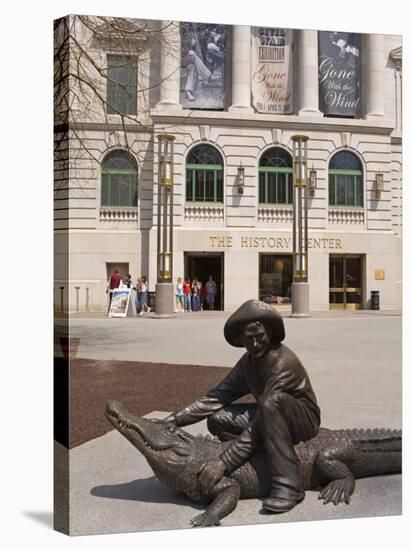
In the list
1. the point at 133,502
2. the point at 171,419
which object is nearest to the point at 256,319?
the point at 171,419

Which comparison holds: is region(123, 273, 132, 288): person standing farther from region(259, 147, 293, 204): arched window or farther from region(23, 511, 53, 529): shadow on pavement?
region(23, 511, 53, 529): shadow on pavement

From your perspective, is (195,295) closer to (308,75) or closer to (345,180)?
(345,180)

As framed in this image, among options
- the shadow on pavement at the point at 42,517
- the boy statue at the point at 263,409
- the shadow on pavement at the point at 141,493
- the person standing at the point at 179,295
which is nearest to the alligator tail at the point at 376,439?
the boy statue at the point at 263,409

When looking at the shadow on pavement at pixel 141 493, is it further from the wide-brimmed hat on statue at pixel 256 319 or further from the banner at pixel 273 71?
the banner at pixel 273 71

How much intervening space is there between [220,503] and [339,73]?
16.0ft

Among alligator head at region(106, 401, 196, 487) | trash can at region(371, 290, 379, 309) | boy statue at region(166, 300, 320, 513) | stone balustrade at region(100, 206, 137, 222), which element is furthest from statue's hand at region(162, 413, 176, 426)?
trash can at region(371, 290, 379, 309)

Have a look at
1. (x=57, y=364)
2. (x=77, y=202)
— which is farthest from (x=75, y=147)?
(x=57, y=364)

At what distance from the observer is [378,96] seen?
849 cm

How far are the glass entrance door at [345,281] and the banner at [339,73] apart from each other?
1.68 metres

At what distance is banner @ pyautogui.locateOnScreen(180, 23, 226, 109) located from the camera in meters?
7.78

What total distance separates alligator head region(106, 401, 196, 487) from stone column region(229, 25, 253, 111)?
11.8 feet

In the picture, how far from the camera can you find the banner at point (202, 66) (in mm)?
7777

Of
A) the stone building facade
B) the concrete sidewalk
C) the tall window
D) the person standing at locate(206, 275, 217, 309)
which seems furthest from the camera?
the person standing at locate(206, 275, 217, 309)

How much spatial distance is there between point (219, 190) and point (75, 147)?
5.71 ft
